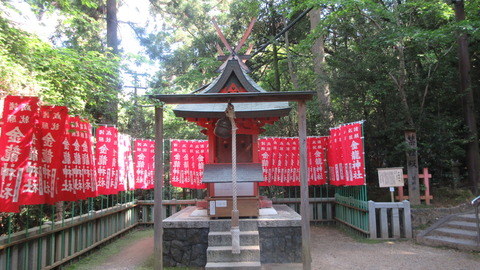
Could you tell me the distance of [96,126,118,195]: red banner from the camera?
28.3 feet

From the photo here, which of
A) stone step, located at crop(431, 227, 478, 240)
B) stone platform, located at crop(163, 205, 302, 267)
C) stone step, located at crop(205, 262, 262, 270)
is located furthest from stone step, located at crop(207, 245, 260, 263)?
stone step, located at crop(431, 227, 478, 240)

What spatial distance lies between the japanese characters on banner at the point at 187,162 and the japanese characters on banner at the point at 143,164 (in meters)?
0.84

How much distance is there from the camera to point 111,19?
1366cm

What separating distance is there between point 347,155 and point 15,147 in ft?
28.9

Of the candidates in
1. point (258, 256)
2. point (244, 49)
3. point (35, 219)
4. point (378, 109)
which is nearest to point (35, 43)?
point (35, 219)

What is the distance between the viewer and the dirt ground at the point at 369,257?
6695 millimetres

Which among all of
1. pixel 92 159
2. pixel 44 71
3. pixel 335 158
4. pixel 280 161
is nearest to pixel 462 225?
pixel 335 158

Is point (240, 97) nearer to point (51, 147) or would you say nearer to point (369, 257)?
point (51, 147)

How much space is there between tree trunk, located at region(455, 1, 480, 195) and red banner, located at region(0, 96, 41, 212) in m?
12.6

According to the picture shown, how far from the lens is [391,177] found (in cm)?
932

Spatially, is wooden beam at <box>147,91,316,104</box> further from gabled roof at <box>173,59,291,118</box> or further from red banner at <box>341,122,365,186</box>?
red banner at <box>341,122,365,186</box>

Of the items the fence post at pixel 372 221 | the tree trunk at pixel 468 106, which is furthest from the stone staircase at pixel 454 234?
the tree trunk at pixel 468 106

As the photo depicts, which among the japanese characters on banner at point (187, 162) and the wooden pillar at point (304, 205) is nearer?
the wooden pillar at point (304, 205)

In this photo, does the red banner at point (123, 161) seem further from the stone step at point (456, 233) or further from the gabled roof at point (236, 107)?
the stone step at point (456, 233)
